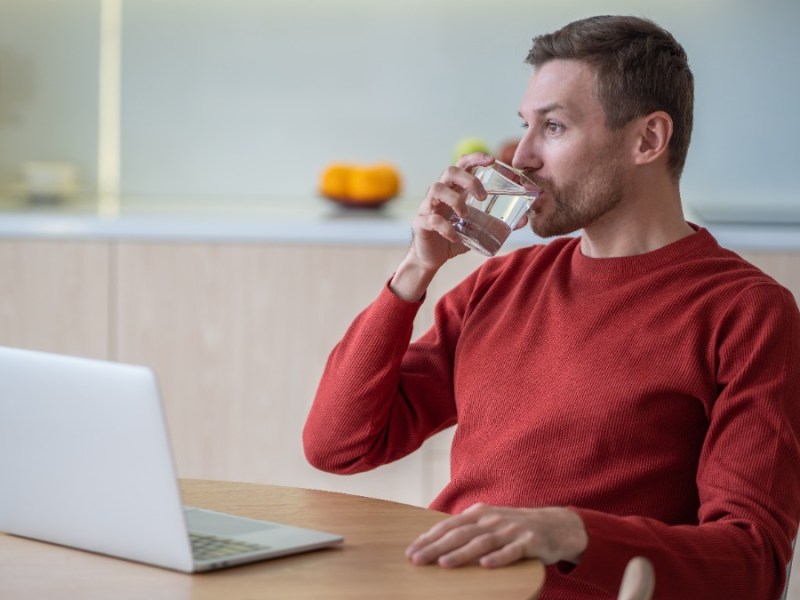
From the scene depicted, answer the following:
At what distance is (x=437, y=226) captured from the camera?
1.59 meters

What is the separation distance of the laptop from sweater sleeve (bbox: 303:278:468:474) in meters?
0.47

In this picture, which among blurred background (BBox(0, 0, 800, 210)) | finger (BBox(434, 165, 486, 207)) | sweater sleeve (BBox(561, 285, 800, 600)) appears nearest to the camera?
sweater sleeve (BBox(561, 285, 800, 600))

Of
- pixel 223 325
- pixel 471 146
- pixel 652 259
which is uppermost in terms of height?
pixel 652 259

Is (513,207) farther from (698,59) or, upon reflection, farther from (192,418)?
(698,59)

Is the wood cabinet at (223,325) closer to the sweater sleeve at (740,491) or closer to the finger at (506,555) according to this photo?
the sweater sleeve at (740,491)

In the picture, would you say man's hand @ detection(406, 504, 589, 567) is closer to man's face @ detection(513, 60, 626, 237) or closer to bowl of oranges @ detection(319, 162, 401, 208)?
man's face @ detection(513, 60, 626, 237)

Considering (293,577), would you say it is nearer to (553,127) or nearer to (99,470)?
(99,470)

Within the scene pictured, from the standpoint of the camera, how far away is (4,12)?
11.5 feet

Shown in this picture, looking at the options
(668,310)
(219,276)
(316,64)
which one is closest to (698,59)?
(316,64)

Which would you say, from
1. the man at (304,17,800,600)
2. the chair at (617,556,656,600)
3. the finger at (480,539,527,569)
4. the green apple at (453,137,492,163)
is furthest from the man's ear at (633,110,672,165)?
the green apple at (453,137,492,163)

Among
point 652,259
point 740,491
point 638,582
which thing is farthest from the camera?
point 652,259

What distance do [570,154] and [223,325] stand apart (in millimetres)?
1474

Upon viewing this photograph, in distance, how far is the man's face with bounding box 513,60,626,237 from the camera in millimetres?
1633

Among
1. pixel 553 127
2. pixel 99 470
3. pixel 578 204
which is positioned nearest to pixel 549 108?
pixel 553 127
